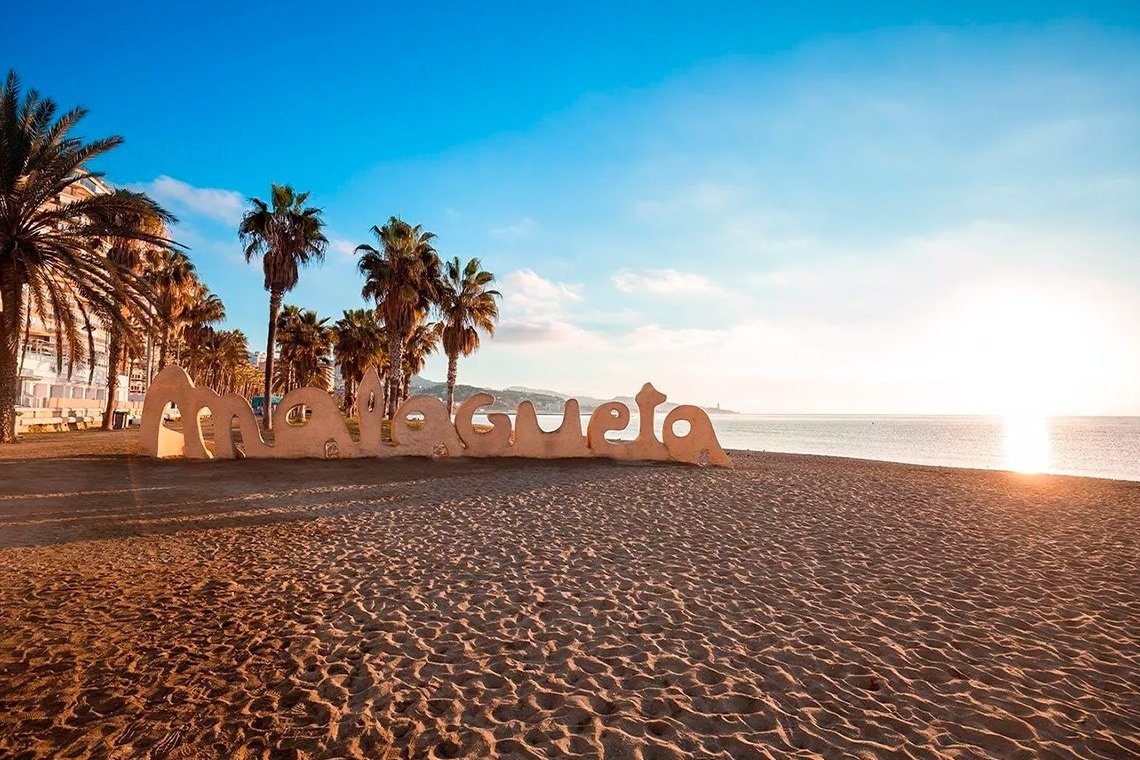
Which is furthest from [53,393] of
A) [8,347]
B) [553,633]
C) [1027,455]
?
[1027,455]

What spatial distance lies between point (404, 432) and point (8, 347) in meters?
12.9

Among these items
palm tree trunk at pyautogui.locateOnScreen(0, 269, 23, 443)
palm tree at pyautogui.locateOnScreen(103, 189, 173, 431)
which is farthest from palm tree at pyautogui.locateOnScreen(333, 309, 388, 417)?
palm tree trunk at pyautogui.locateOnScreen(0, 269, 23, 443)

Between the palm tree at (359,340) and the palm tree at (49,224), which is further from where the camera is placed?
the palm tree at (359,340)

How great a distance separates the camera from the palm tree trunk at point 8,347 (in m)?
17.9

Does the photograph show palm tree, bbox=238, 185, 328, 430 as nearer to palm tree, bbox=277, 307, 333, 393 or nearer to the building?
the building

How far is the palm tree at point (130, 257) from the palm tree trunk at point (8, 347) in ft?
7.99

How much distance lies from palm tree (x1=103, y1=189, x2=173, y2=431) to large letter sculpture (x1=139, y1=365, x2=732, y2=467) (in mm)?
3134

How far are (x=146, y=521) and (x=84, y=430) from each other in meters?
26.9

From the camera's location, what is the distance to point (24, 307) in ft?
65.1

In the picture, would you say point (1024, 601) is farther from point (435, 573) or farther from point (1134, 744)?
point (435, 573)

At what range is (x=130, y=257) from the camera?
29.5 meters

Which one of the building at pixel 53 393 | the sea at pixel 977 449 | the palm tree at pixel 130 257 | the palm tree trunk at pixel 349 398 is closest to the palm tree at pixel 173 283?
the palm tree at pixel 130 257

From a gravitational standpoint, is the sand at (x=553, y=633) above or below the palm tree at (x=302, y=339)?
below

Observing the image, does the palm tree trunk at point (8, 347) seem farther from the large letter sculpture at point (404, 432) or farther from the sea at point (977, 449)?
the sea at point (977, 449)
